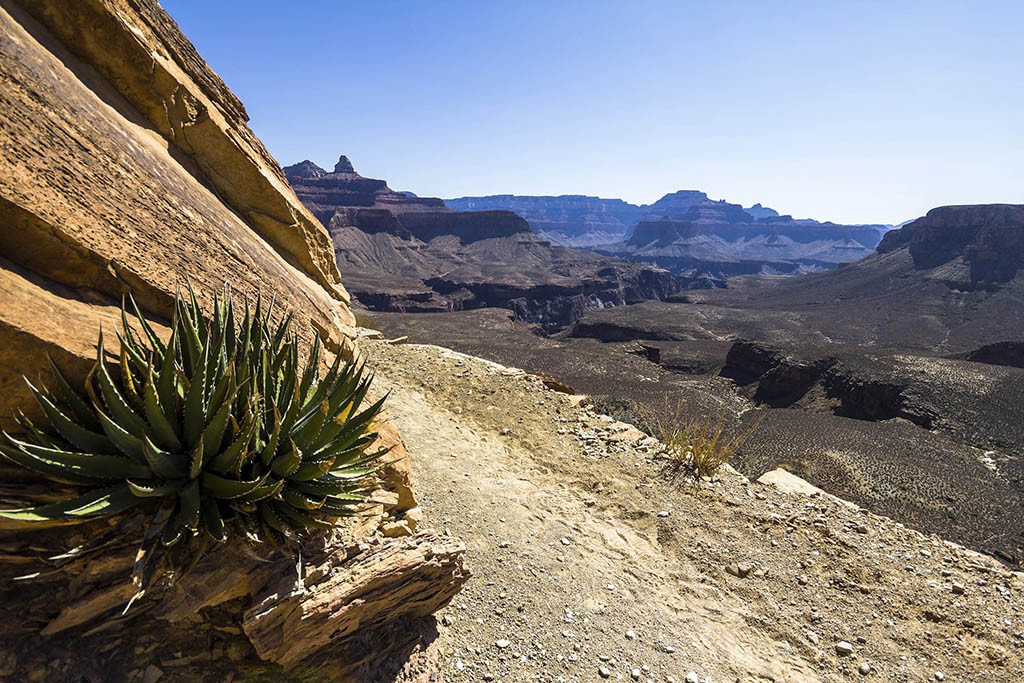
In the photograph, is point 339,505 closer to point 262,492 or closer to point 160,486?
point 262,492

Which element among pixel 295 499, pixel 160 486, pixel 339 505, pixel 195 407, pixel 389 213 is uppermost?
pixel 389 213

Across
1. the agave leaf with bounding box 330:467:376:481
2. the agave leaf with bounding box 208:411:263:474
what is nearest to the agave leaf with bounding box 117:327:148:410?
the agave leaf with bounding box 208:411:263:474

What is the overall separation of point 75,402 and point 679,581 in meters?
5.48

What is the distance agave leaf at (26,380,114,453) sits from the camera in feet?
7.29

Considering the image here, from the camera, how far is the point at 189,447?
8.03 feet

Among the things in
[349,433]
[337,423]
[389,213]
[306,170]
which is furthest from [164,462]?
[306,170]

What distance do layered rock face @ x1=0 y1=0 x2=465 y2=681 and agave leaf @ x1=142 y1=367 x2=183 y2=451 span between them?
429 mm

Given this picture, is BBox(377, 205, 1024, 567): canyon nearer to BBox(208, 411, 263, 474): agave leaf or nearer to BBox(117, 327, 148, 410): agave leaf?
BBox(208, 411, 263, 474): agave leaf

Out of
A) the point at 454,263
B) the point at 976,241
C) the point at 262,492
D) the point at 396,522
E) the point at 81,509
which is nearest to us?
the point at 81,509

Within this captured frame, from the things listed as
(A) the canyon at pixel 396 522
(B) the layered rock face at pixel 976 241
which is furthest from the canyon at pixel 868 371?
(A) the canyon at pixel 396 522

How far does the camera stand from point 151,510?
7.80ft

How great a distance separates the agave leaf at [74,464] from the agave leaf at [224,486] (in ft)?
0.88

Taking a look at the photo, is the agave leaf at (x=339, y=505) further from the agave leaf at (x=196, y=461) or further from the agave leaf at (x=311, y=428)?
the agave leaf at (x=196, y=461)

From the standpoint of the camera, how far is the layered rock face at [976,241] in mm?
69031
